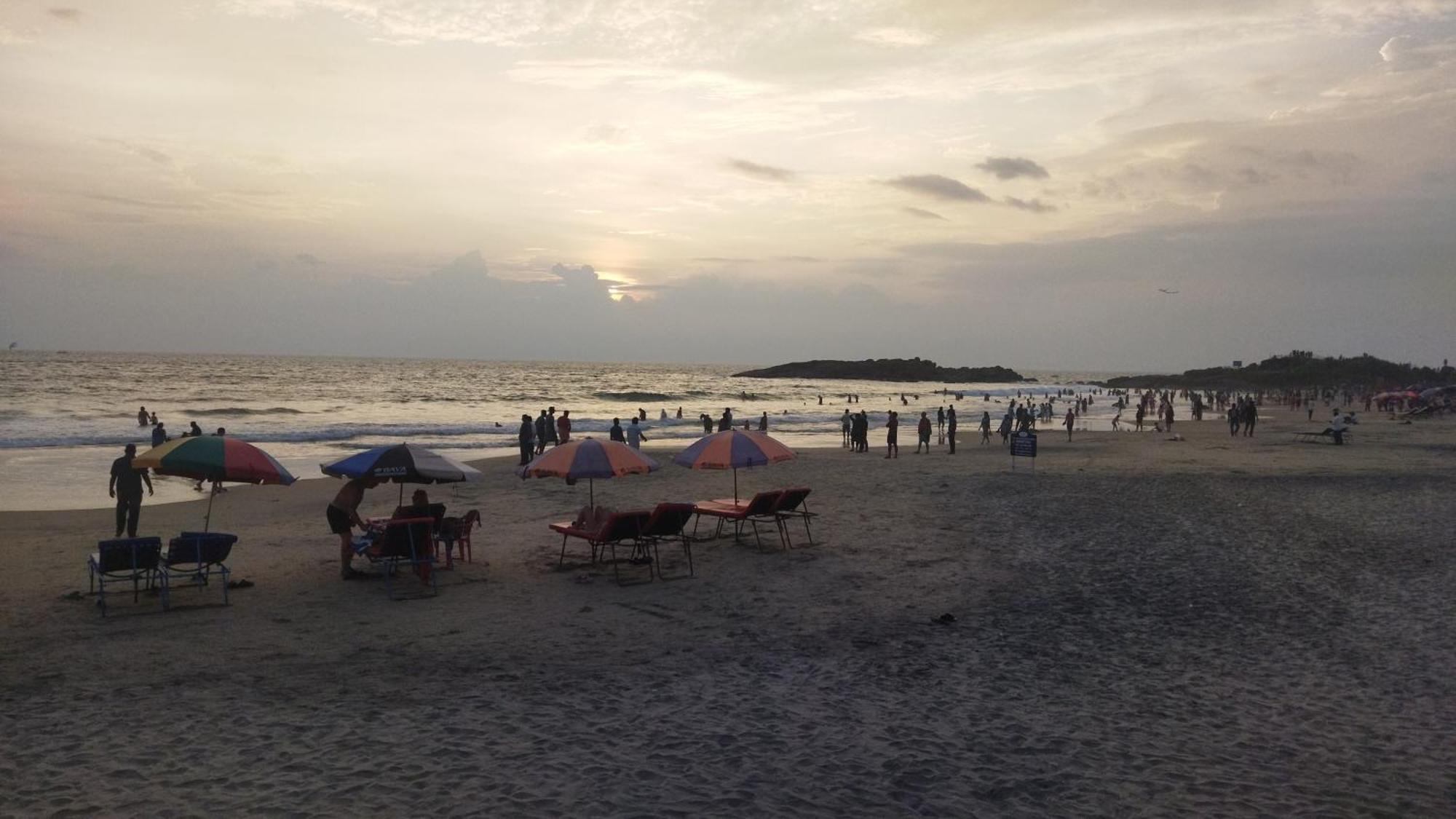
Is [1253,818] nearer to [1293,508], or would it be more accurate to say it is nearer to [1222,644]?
[1222,644]

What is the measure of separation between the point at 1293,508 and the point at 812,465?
12.0m

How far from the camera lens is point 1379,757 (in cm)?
586

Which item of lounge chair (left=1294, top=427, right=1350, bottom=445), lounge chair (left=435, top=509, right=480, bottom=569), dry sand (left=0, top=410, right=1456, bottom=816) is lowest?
dry sand (left=0, top=410, right=1456, bottom=816)

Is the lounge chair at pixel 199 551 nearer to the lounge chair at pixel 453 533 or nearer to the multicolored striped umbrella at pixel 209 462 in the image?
the multicolored striped umbrella at pixel 209 462

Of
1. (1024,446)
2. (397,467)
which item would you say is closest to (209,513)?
(397,467)

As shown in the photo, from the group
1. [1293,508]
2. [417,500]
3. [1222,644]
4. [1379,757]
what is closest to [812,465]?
[1293,508]

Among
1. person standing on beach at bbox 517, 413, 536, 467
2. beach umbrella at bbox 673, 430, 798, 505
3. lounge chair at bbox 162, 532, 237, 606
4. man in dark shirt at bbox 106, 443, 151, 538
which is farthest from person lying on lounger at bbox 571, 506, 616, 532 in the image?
person standing on beach at bbox 517, 413, 536, 467

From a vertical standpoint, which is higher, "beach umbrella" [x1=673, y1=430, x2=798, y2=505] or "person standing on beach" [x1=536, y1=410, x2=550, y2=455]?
"beach umbrella" [x1=673, y1=430, x2=798, y2=505]

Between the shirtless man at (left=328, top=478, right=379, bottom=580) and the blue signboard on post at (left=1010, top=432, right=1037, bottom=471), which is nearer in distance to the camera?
the shirtless man at (left=328, top=478, right=379, bottom=580)

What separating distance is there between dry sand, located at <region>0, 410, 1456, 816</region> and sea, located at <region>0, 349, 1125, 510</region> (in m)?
13.7

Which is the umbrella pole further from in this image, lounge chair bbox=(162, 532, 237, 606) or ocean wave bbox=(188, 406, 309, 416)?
ocean wave bbox=(188, 406, 309, 416)

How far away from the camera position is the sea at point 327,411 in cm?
2888

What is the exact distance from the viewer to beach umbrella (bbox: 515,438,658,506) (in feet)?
37.1

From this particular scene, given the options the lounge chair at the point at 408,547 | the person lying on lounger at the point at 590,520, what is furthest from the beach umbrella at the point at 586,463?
the lounge chair at the point at 408,547
